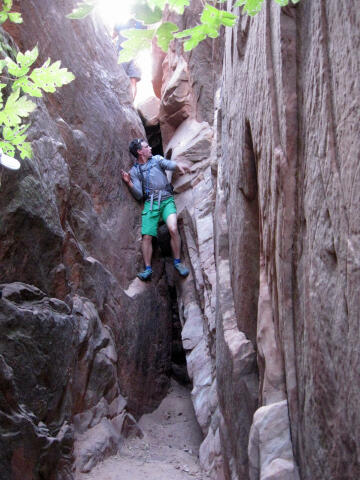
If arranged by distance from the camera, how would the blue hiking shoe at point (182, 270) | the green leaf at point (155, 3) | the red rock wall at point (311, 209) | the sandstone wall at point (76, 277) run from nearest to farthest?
the green leaf at point (155, 3), the red rock wall at point (311, 209), the sandstone wall at point (76, 277), the blue hiking shoe at point (182, 270)

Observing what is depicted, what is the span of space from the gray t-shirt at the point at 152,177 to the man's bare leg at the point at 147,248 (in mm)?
732

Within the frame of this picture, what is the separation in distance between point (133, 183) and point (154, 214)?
64 centimetres

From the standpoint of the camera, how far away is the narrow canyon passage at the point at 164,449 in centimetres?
503

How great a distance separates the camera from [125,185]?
804 centimetres

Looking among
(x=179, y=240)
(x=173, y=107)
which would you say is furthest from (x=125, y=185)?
(x=173, y=107)

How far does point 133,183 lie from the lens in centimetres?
809

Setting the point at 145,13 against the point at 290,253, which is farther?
the point at 290,253

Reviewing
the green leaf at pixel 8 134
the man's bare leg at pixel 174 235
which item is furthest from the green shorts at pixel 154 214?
the green leaf at pixel 8 134

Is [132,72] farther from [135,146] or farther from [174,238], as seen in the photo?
[174,238]

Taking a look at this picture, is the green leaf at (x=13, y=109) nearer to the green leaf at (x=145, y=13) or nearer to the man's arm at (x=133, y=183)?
the green leaf at (x=145, y=13)

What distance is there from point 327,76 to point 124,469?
4.40 meters

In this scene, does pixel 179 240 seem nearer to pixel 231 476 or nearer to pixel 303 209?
pixel 231 476

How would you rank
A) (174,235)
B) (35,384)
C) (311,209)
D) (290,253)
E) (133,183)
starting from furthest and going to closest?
(133,183), (174,235), (35,384), (290,253), (311,209)

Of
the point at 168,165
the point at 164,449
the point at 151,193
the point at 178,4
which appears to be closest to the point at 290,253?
the point at 178,4
